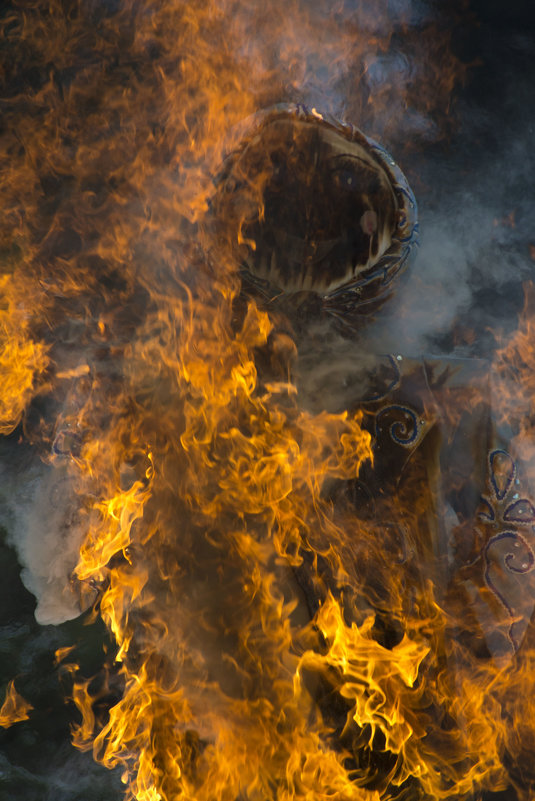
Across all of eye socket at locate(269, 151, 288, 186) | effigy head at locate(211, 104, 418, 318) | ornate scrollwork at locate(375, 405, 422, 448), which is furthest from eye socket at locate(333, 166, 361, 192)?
ornate scrollwork at locate(375, 405, 422, 448)

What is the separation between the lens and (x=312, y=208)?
2545 mm

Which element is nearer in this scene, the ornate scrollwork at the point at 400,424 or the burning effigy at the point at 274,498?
the burning effigy at the point at 274,498

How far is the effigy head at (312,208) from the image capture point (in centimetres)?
243

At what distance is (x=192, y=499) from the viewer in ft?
8.70

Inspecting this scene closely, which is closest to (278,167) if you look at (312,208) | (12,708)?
(312,208)

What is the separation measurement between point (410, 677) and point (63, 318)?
262cm

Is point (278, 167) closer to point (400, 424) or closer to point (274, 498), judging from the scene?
point (400, 424)

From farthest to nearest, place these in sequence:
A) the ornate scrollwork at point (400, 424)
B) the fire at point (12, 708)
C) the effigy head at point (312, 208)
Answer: the fire at point (12, 708), the ornate scrollwork at point (400, 424), the effigy head at point (312, 208)

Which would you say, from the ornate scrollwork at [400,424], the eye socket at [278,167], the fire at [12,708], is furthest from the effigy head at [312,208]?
the fire at [12,708]

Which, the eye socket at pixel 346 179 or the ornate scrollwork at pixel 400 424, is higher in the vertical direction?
the eye socket at pixel 346 179

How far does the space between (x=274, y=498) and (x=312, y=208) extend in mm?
1286

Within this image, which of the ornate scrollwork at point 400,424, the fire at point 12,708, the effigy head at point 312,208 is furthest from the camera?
the fire at point 12,708

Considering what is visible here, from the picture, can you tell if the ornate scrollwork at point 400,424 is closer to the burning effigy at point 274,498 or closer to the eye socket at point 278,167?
the burning effigy at point 274,498

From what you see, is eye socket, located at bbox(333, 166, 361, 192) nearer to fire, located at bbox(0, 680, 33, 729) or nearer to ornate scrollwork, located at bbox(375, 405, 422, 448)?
ornate scrollwork, located at bbox(375, 405, 422, 448)
